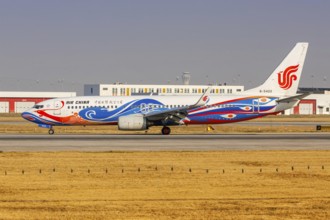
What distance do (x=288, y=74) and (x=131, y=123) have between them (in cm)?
1732

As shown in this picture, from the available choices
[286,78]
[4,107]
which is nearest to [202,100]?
[286,78]

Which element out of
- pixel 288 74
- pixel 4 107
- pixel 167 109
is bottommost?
pixel 167 109

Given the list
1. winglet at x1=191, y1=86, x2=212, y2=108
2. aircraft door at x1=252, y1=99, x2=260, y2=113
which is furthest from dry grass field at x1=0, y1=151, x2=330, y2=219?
aircraft door at x1=252, y1=99, x2=260, y2=113

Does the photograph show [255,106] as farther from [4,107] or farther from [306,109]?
[4,107]

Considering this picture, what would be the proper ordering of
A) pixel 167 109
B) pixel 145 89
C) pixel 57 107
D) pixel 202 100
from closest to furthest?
pixel 202 100 → pixel 167 109 → pixel 57 107 → pixel 145 89

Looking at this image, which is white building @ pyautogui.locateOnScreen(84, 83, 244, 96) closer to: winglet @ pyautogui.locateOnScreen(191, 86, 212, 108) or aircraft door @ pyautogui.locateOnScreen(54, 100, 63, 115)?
aircraft door @ pyautogui.locateOnScreen(54, 100, 63, 115)

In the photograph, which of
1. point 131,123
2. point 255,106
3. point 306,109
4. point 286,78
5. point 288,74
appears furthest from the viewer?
point 306,109

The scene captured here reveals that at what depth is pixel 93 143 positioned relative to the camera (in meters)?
49.4

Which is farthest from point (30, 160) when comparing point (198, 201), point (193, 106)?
point (193, 106)

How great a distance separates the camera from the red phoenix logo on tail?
67.1m

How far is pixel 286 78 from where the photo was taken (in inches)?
2645

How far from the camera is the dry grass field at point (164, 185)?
2078 centimetres

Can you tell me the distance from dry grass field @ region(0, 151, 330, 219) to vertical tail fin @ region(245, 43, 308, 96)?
26340mm

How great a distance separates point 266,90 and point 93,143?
917 inches
